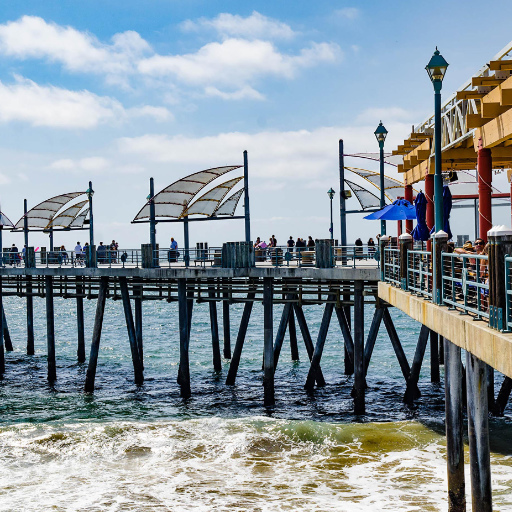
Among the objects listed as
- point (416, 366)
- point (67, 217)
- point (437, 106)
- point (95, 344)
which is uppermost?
point (437, 106)

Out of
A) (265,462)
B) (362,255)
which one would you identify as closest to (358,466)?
(265,462)

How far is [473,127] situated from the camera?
13305 millimetres

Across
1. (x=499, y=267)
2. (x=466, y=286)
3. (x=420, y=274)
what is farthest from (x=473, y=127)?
(x=499, y=267)

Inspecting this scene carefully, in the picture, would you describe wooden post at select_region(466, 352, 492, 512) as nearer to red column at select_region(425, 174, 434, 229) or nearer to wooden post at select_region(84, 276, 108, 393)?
red column at select_region(425, 174, 434, 229)

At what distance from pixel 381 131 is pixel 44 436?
1172 cm

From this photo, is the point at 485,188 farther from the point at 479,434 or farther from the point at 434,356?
the point at 434,356

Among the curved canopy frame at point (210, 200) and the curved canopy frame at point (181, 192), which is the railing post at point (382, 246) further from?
the curved canopy frame at point (181, 192)

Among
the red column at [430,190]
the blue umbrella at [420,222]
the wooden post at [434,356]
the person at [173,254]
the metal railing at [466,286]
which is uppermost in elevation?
the red column at [430,190]

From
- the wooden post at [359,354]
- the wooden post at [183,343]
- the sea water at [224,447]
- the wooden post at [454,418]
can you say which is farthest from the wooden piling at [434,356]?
the wooden post at [454,418]

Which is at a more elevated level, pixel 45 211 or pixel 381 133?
Result: pixel 381 133

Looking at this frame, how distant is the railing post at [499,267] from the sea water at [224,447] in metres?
5.44

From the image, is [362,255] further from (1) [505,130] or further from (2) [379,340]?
(2) [379,340]

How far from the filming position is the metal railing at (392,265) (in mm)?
14243

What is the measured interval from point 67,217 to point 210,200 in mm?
9445
